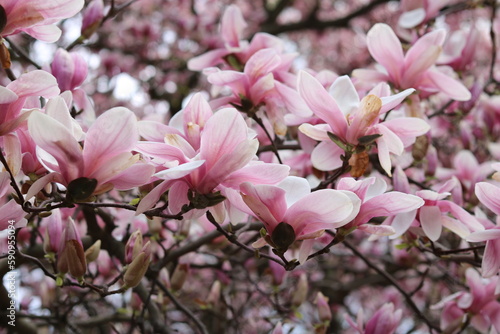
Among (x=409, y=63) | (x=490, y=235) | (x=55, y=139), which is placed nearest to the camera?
(x=55, y=139)

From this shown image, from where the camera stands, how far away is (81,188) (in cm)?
68

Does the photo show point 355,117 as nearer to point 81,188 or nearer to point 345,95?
point 345,95

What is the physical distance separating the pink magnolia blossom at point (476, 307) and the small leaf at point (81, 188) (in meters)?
Answer: 0.90

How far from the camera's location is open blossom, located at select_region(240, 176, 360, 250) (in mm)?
690

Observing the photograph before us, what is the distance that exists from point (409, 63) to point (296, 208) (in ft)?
1.73

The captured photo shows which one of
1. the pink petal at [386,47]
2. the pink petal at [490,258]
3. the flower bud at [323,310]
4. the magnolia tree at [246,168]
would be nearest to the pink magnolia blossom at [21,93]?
the magnolia tree at [246,168]

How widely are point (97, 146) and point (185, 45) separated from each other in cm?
338

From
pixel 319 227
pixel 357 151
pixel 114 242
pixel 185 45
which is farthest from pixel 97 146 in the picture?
pixel 185 45

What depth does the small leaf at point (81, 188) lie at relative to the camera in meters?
0.68

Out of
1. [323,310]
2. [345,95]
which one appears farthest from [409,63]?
[323,310]

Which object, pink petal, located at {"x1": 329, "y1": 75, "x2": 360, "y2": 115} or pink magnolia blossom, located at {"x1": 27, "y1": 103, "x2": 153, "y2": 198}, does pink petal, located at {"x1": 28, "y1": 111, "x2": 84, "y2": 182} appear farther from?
pink petal, located at {"x1": 329, "y1": 75, "x2": 360, "y2": 115}

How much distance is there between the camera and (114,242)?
1252 millimetres

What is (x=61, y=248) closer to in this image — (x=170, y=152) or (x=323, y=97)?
(x=170, y=152)

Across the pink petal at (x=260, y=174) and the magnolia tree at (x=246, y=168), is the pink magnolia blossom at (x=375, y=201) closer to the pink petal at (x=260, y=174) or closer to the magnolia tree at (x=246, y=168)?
the magnolia tree at (x=246, y=168)
